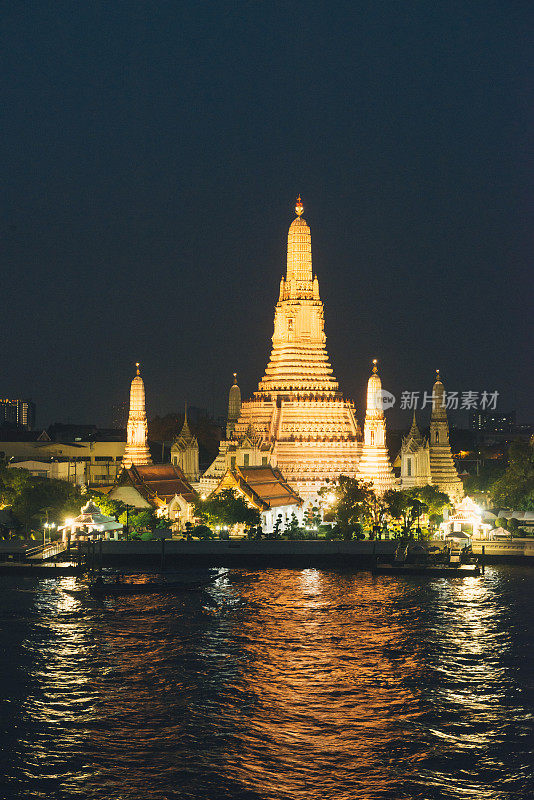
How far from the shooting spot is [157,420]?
475 feet

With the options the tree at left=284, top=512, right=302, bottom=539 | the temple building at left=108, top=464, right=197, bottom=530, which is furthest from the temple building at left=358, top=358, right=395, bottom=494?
the temple building at left=108, top=464, right=197, bottom=530

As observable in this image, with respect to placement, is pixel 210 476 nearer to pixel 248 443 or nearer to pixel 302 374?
pixel 248 443

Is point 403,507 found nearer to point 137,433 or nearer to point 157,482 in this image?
point 157,482

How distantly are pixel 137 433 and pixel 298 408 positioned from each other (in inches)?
549

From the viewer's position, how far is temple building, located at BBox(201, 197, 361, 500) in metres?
76.5

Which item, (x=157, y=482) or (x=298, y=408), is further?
(x=298, y=408)

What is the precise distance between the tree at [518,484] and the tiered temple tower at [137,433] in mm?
26326

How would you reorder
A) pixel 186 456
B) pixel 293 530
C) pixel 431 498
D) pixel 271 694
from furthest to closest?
pixel 186 456 < pixel 431 498 < pixel 293 530 < pixel 271 694

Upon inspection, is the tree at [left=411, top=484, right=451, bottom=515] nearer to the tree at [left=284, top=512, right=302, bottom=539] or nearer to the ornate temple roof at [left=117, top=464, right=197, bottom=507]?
the tree at [left=284, top=512, right=302, bottom=539]

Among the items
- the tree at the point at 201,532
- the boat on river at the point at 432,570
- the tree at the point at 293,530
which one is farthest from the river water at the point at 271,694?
the tree at the point at 293,530

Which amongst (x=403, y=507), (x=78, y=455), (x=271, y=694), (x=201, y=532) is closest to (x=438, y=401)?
(x=403, y=507)

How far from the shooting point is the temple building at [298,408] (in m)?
76.5

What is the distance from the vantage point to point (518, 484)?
75.5 metres

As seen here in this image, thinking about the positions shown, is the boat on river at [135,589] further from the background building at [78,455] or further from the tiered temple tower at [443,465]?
the background building at [78,455]
